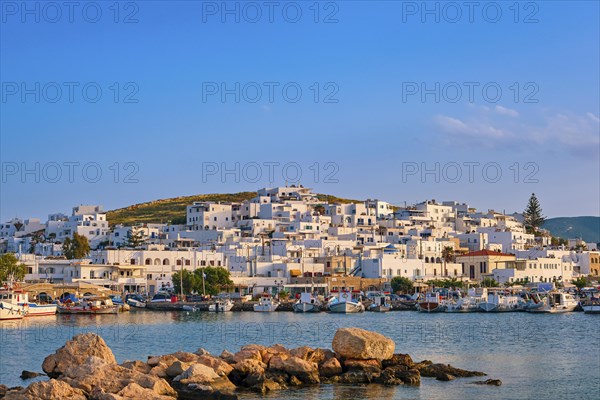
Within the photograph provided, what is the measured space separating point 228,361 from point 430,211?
11085 centimetres

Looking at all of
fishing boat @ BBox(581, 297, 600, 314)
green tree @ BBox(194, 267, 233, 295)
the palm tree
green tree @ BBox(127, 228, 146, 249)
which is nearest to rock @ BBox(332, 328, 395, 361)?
fishing boat @ BBox(581, 297, 600, 314)

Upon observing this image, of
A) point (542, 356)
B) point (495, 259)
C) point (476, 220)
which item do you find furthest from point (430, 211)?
point (542, 356)

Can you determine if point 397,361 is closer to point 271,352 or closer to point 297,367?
point 297,367

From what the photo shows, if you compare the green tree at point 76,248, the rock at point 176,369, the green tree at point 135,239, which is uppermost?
the green tree at point 135,239

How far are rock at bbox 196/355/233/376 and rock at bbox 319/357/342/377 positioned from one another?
3092 millimetres

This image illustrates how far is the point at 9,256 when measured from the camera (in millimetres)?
80062

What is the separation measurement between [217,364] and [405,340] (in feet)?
63.8

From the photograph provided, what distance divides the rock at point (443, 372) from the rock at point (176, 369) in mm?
8186

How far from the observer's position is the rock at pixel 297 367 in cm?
2844

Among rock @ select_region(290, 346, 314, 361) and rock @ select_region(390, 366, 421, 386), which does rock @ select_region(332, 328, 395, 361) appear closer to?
rock @ select_region(390, 366, 421, 386)

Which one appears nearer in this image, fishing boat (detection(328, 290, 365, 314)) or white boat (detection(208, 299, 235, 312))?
fishing boat (detection(328, 290, 365, 314))

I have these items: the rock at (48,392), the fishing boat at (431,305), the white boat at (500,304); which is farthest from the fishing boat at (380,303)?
the rock at (48,392)

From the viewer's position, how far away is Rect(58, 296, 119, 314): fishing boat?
72.7m

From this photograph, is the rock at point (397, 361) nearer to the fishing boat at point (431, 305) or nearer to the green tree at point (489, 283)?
the fishing boat at point (431, 305)
